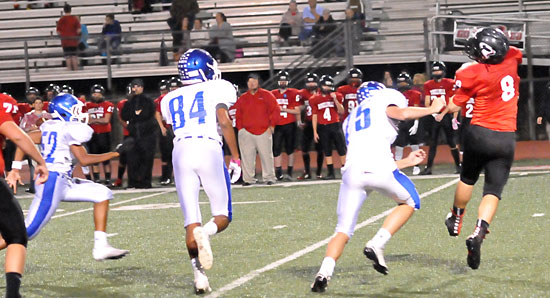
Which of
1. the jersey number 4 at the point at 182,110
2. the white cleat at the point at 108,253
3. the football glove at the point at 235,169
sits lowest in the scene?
the white cleat at the point at 108,253

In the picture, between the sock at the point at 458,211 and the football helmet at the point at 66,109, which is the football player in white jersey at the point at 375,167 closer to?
the sock at the point at 458,211

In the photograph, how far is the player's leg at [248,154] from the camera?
15.5 meters

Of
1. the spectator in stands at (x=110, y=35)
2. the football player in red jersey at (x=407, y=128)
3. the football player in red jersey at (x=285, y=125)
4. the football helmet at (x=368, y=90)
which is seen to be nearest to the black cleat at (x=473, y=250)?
the football helmet at (x=368, y=90)

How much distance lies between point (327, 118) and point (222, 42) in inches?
187

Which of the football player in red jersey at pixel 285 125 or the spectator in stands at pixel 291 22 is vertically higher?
the spectator in stands at pixel 291 22

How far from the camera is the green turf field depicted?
671 cm

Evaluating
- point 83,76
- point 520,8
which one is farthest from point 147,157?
point 520,8

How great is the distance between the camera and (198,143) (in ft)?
21.7

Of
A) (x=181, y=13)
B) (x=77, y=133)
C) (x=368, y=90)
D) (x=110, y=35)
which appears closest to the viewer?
(x=368, y=90)

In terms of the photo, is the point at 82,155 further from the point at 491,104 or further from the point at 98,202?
the point at 491,104

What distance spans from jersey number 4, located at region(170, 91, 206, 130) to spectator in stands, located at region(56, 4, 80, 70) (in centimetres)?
1437

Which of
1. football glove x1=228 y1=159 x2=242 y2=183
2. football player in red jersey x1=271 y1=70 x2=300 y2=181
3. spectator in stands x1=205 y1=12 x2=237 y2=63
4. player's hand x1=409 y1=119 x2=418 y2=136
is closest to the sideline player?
football glove x1=228 y1=159 x2=242 y2=183

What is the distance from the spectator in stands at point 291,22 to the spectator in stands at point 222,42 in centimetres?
99

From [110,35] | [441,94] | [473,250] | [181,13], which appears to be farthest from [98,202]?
[181,13]
